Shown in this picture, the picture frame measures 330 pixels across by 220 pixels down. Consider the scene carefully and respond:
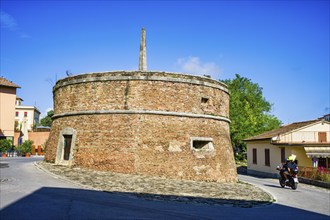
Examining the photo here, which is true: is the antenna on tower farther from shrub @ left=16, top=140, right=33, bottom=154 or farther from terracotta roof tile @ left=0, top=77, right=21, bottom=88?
terracotta roof tile @ left=0, top=77, right=21, bottom=88

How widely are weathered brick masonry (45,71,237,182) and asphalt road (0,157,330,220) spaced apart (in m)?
3.34

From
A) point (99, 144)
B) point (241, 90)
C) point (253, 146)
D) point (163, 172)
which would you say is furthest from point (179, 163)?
point (241, 90)

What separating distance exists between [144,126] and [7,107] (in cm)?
2810

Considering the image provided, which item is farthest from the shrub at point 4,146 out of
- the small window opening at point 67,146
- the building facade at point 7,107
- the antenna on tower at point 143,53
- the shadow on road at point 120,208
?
the shadow on road at point 120,208

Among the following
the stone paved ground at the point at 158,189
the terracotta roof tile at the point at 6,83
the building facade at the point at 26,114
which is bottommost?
the stone paved ground at the point at 158,189

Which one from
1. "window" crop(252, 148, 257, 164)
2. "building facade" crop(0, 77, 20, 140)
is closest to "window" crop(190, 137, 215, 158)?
"window" crop(252, 148, 257, 164)

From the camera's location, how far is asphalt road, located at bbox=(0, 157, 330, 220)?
20.1 feet

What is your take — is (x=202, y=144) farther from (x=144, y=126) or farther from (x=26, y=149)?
(x=26, y=149)

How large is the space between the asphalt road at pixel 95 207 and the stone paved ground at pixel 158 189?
1.65 ft

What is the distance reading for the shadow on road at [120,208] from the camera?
6.07 meters

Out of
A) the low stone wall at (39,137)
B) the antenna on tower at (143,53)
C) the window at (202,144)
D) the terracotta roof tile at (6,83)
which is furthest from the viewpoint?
the low stone wall at (39,137)

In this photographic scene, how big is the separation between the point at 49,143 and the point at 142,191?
824 cm

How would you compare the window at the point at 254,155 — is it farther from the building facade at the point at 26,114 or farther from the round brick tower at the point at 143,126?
the building facade at the point at 26,114

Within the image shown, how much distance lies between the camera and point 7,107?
34.6 meters
